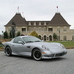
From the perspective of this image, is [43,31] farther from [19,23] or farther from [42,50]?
[42,50]

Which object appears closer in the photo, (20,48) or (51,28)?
(20,48)

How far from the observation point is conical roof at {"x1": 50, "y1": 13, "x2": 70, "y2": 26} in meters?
70.8

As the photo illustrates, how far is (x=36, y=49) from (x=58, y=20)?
6526 cm

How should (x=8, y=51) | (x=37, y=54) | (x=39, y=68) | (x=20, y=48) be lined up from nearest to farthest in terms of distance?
1. (x=39, y=68)
2. (x=37, y=54)
3. (x=20, y=48)
4. (x=8, y=51)

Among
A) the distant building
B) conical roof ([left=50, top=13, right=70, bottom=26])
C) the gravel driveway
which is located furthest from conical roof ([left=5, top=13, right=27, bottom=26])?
the gravel driveway

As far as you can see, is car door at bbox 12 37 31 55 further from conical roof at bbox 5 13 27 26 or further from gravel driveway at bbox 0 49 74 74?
conical roof at bbox 5 13 27 26

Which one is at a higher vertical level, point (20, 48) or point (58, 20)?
point (58, 20)

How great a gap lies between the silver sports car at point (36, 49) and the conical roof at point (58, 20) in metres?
62.6

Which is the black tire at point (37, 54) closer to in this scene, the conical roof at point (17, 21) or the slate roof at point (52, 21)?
the slate roof at point (52, 21)

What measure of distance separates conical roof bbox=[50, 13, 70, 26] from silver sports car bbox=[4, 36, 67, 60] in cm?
6258

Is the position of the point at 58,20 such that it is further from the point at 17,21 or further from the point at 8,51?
the point at 8,51

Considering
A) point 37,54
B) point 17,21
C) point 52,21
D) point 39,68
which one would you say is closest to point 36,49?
point 37,54

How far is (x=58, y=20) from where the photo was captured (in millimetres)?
71562

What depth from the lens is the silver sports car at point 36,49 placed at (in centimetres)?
739
